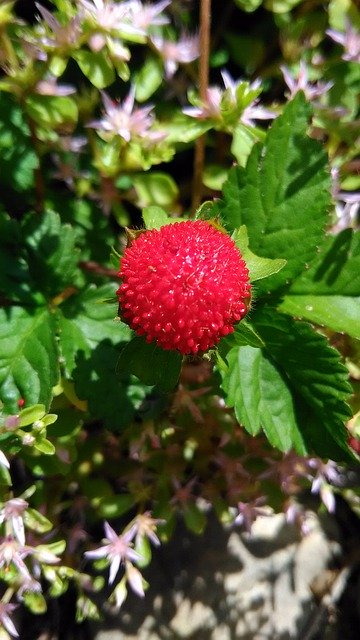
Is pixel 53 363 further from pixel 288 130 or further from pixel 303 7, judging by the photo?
pixel 303 7

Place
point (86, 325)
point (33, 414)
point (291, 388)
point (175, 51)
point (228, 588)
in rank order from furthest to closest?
1. point (228, 588)
2. point (175, 51)
3. point (86, 325)
4. point (291, 388)
5. point (33, 414)

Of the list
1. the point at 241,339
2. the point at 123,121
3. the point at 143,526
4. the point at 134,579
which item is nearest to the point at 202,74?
the point at 123,121

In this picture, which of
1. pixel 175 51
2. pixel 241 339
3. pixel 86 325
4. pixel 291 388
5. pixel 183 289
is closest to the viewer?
pixel 183 289

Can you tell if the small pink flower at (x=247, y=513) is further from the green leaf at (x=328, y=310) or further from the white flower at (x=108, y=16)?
→ the white flower at (x=108, y=16)

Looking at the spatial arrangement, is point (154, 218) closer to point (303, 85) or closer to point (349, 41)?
point (303, 85)

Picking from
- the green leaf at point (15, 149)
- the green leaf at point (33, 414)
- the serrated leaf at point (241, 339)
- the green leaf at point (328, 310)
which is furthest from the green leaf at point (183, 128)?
the green leaf at point (33, 414)

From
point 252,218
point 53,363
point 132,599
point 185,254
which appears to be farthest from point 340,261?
point 132,599

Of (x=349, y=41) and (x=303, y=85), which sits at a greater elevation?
(x=349, y=41)
